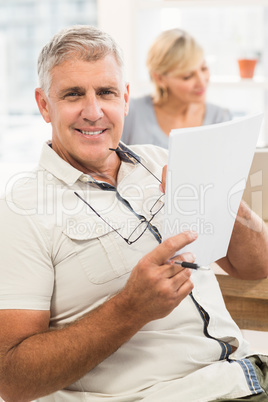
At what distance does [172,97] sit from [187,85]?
0.10 meters

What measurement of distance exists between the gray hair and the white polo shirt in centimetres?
23

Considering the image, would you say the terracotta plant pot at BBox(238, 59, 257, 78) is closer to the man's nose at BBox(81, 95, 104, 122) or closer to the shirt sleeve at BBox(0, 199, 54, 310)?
the man's nose at BBox(81, 95, 104, 122)

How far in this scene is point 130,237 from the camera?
1161 mm

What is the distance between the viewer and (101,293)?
110 centimetres

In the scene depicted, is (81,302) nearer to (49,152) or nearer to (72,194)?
(72,194)

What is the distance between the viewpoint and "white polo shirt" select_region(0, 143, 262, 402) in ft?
3.46

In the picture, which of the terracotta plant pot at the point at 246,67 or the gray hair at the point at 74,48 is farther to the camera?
the terracotta plant pot at the point at 246,67

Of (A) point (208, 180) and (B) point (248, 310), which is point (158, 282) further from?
(B) point (248, 310)

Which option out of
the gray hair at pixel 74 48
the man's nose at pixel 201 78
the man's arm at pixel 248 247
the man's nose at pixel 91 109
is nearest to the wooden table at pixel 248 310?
the man's arm at pixel 248 247

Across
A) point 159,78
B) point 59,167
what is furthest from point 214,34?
point 59,167

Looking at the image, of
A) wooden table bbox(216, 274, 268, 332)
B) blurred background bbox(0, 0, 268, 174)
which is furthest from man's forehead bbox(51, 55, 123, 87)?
blurred background bbox(0, 0, 268, 174)

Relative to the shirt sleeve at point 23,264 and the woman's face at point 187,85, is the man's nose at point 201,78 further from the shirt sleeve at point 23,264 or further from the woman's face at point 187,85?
the shirt sleeve at point 23,264

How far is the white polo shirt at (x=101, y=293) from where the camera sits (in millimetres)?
1056

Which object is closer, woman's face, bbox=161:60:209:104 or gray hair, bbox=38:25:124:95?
gray hair, bbox=38:25:124:95
